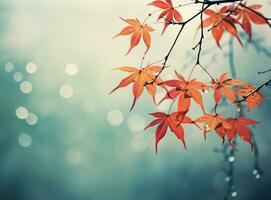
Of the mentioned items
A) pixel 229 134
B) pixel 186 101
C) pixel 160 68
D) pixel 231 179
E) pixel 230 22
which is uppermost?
pixel 230 22

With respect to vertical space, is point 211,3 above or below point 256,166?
above

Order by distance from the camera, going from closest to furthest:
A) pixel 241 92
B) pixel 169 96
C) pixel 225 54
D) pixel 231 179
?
pixel 169 96 < pixel 241 92 < pixel 225 54 < pixel 231 179

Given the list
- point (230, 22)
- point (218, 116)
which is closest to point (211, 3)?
point (230, 22)

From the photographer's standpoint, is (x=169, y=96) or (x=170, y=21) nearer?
(x=169, y=96)

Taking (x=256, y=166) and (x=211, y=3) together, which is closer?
(x=211, y=3)

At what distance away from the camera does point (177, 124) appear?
4.44ft

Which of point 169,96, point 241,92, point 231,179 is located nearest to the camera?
point 169,96

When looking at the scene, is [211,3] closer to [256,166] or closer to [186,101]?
[186,101]

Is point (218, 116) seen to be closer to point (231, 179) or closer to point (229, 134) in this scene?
point (229, 134)

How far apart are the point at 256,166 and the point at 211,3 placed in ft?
6.80

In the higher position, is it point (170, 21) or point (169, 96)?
point (170, 21)

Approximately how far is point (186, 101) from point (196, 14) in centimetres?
40

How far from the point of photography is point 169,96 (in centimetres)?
129

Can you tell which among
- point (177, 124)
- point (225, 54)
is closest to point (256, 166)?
point (225, 54)
